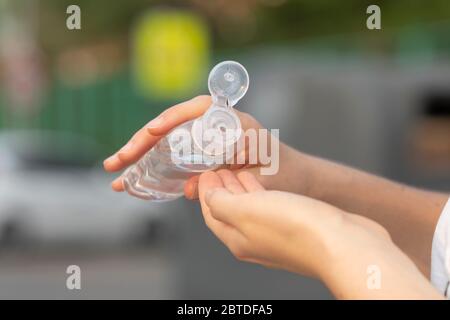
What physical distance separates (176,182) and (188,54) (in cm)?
1341

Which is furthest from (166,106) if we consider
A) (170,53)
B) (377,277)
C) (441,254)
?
(377,277)

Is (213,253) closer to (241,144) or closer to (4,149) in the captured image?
(241,144)

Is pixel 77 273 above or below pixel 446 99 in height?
below

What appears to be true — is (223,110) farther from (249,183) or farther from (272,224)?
(272,224)

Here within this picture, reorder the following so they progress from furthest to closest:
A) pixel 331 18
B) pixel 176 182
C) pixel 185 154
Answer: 1. pixel 331 18
2. pixel 176 182
3. pixel 185 154

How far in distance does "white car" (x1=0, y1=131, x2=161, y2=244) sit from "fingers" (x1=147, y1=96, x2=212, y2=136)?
11.1 m

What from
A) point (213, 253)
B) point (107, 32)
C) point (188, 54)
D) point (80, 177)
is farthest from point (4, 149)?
Answer: point (107, 32)

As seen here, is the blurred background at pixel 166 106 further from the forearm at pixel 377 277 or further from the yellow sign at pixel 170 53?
the forearm at pixel 377 277

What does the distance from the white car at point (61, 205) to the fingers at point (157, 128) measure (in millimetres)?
11011

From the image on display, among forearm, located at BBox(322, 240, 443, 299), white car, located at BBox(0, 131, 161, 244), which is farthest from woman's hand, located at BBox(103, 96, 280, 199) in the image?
white car, located at BBox(0, 131, 161, 244)

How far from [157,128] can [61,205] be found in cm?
1148

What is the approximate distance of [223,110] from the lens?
1.81 metres

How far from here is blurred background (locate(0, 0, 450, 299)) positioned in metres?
6.59

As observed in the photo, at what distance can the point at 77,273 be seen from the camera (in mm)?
2930
